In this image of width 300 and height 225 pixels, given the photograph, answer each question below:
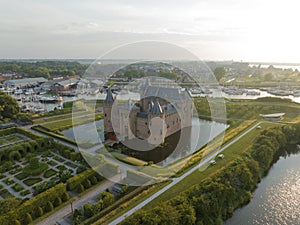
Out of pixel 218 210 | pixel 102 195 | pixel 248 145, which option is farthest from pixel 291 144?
pixel 102 195

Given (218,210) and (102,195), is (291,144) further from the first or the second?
(102,195)

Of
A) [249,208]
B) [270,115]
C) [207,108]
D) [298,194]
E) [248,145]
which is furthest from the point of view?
[207,108]

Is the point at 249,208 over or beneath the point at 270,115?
beneath

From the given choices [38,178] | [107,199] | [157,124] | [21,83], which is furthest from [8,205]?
[21,83]

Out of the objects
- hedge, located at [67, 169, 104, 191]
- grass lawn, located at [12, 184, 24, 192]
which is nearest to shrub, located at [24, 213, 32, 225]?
hedge, located at [67, 169, 104, 191]

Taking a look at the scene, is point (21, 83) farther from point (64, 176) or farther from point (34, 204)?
point (34, 204)

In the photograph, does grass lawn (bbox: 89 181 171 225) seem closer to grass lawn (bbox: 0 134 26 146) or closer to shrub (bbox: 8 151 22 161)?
shrub (bbox: 8 151 22 161)
